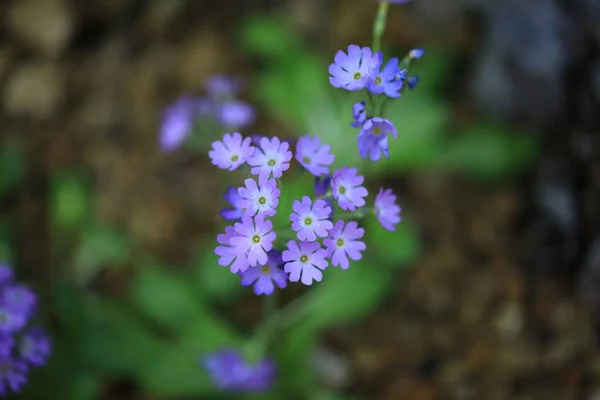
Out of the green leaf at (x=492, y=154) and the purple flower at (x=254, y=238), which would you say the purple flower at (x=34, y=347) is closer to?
the purple flower at (x=254, y=238)

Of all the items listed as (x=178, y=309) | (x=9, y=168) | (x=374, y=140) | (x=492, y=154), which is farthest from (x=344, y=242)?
(x=9, y=168)

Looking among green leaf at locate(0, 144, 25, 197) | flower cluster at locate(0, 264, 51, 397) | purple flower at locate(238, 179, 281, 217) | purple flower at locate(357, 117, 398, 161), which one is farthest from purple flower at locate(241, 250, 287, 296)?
green leaf at locate(0, 144, 25, 197)

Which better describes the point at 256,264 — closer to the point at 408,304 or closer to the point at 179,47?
the point at 408,304

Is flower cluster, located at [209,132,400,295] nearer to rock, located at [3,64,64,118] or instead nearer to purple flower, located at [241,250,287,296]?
purple flower, located at [241,250,287,296]

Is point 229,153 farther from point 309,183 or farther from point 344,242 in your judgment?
point 309,183

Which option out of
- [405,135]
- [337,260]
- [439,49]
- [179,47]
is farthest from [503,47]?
[337,260]

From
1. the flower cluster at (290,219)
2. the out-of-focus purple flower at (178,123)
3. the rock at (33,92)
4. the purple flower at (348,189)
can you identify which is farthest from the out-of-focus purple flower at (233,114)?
the rock at (33,92)
